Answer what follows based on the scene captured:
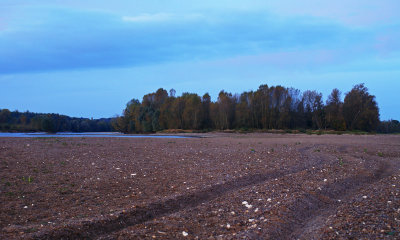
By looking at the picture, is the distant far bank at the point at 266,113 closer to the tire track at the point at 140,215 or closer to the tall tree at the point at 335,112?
the tall tree at the point at 335,112

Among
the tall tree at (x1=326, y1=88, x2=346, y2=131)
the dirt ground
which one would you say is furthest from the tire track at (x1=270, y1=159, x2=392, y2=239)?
the tall tree at (x1=326, y1=88, x2=346, y2=131)

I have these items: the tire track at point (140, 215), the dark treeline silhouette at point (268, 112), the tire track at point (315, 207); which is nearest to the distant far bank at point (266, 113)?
the dark treeline silhouette at point (268, 112)

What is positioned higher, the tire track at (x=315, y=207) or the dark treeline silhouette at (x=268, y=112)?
the dark treeline silhouette at (x=268, y=112)

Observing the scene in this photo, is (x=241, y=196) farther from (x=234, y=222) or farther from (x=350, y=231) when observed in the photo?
(x=350, y=231)

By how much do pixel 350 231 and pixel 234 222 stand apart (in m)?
2.26

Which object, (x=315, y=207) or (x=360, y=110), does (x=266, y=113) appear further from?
(x=315, y=207)

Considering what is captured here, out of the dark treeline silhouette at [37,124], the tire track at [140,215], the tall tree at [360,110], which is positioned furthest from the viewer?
the dark treeline silhouette at [37,124]

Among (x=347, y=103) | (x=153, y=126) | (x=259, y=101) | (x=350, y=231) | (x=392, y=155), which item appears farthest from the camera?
(x=153, y=126)

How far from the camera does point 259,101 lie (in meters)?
67.1

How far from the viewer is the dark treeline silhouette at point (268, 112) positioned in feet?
199

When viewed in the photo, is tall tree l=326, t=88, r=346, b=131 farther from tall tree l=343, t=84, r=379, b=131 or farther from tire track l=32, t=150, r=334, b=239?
tire track l=32, t=150, r=334, b=239

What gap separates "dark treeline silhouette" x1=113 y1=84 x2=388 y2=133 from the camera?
6075cm

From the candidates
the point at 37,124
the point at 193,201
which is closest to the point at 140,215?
the point at 193,201

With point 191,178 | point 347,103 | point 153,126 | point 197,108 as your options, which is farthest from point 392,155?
point 153,126
